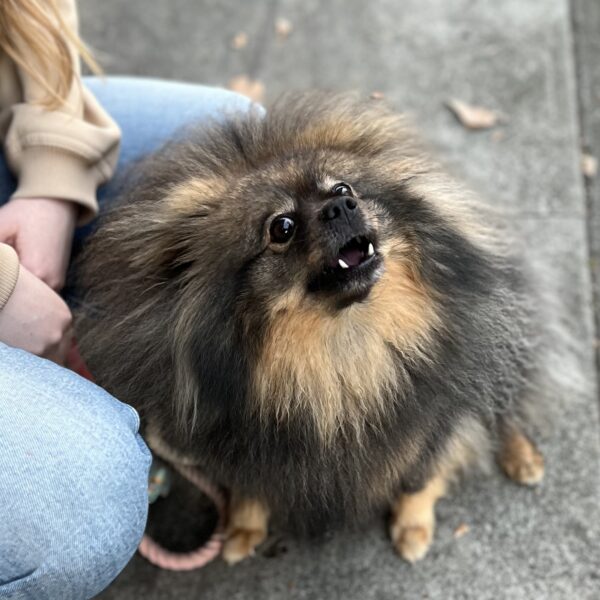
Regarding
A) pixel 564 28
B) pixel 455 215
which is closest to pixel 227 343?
pixel 455 215

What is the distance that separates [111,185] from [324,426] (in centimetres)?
84

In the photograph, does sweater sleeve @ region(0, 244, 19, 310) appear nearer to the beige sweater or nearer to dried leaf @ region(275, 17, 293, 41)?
the beige sweater

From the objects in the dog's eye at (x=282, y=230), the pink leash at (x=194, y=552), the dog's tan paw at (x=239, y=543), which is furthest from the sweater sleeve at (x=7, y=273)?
the dog's tan paw at (x=239, y=543)

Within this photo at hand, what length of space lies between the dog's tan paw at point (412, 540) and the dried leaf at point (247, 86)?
5.99 feet

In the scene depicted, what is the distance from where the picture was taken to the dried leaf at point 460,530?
1897 millimetres

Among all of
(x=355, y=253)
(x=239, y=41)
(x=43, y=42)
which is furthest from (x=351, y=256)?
(x=239, y=41)

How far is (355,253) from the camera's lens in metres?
1.32

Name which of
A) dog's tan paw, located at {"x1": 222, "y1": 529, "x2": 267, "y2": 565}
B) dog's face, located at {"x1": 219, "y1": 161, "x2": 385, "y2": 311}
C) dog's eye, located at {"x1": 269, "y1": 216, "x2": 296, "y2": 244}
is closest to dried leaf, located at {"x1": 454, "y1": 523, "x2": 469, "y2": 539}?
dog's tan paw, located at {"x1": 222, "y1": 529, "x2": 267, "y2": 565}

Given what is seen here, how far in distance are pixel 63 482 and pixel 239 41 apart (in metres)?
2.35

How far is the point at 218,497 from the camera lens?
5.95 ft

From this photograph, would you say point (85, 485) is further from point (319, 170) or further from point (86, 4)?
point (86, 4)

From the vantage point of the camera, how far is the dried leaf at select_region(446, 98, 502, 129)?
259 cm

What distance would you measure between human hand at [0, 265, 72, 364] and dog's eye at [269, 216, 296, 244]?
478 millimetres

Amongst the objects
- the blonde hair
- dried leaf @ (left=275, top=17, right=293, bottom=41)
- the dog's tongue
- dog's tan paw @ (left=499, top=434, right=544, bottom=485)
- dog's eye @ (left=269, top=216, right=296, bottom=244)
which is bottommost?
dog's tan paw @ (left=499, top=434, right=544, bottom=485)
